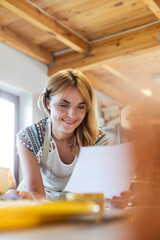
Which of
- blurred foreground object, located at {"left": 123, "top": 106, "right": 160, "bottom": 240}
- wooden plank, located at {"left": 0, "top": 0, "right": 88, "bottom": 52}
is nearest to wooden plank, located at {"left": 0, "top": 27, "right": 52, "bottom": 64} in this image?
wooden plank, located at {"left": 0, "top": 0, "right": 88, "bottom": 52}

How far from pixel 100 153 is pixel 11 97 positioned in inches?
128

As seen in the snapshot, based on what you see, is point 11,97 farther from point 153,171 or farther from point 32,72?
point 153,171

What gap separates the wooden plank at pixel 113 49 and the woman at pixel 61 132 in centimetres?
230

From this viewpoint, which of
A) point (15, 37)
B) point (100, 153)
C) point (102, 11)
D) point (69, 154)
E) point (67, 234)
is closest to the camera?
point (67, 234)

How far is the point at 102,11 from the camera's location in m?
3.18

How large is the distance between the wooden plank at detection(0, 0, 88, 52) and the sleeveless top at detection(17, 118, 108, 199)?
172cm

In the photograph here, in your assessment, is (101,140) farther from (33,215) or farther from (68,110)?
(33,215)

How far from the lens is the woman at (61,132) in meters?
1.37

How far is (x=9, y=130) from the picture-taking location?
3818 millimetres

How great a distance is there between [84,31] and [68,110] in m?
2.48

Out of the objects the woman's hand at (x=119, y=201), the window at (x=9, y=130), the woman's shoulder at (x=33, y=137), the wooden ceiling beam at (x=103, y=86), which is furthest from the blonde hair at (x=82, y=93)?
the wooden ceiling beam at (x=103, y=86)

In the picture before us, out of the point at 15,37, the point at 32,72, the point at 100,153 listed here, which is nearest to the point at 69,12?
the point at 15,37

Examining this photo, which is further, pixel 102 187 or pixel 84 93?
pixel 84 93

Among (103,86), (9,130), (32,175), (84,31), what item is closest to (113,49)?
(84,31)
